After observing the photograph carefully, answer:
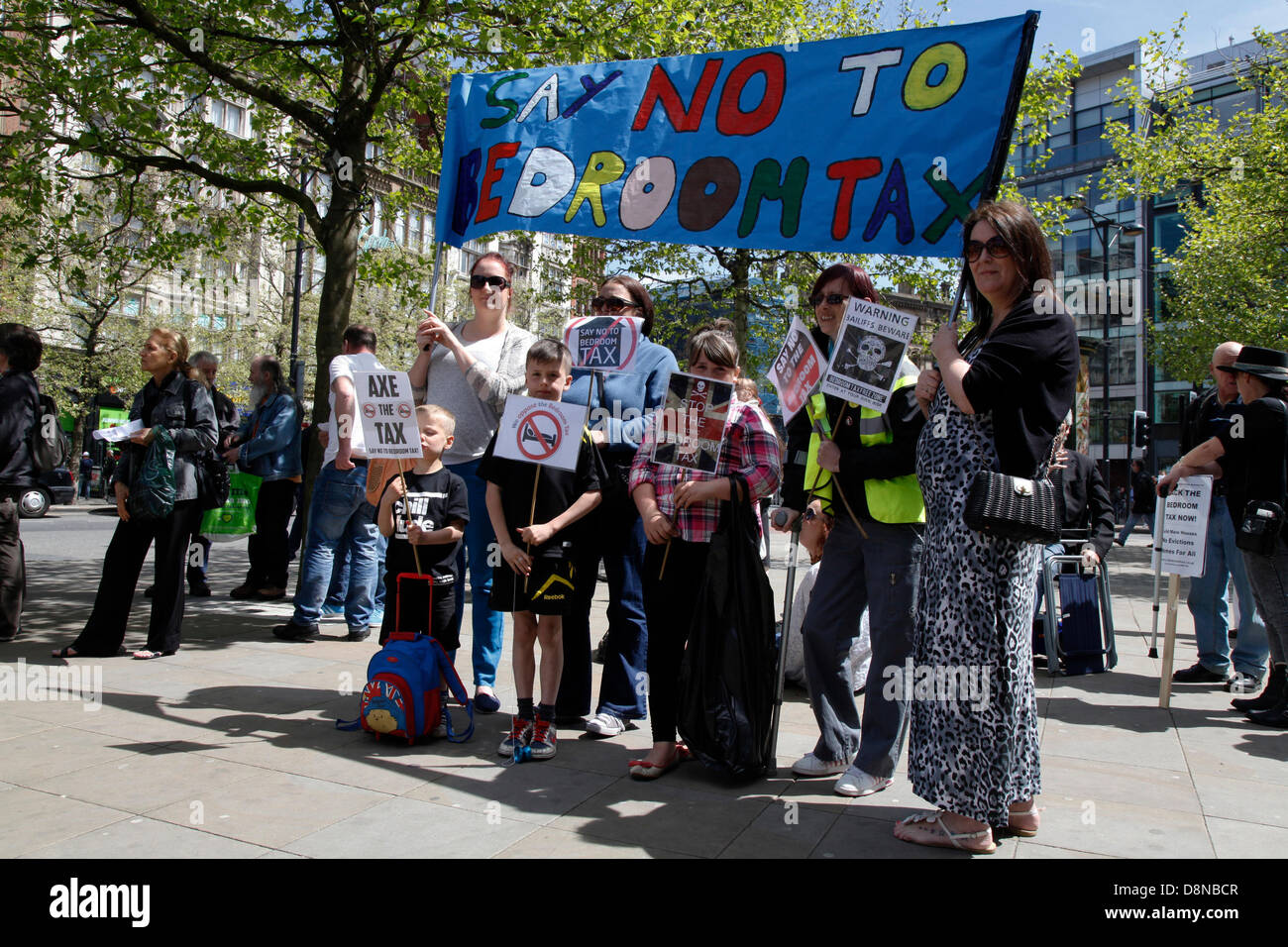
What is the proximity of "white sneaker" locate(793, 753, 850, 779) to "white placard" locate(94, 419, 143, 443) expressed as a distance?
4192 mm

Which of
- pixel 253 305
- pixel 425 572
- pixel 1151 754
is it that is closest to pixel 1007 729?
pixel 1151 754

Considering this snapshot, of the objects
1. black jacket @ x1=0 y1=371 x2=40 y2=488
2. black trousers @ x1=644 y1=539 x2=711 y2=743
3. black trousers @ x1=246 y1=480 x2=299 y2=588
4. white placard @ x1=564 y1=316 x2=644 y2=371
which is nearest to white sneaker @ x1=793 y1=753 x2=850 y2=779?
black trousers @ x1=644 y1=539 x2=711 y2=743

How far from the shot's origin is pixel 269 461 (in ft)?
27.4

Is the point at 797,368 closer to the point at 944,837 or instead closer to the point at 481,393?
the point at 481,393

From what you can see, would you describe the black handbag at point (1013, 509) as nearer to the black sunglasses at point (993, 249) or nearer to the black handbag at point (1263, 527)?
the black sunglasses at point (993, 249)

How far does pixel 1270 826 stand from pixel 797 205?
10.2ft

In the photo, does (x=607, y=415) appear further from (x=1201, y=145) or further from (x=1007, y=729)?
(x=1201, y=145)

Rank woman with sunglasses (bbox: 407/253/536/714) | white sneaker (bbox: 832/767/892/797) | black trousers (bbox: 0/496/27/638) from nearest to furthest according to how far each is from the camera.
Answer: white sneaker (bbox: 832/767/892/797) → woman with sunglasses (bbox: 407/253/536/714) → black trousers (bbox: 0/496/27/638)

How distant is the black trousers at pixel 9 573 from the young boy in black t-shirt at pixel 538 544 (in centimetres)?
409

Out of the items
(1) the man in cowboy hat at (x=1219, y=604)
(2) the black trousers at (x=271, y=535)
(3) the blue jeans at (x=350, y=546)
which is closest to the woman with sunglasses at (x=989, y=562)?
(1) the man in cowboy hat at (x=1219, y=604)

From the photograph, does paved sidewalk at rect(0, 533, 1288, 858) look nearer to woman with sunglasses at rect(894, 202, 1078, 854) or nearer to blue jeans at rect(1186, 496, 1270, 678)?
woman with sunglasses at rect(894, 202, 1078, 854)

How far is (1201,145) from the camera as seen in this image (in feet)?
66.6

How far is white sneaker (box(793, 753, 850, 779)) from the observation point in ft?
13.4
